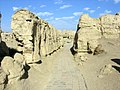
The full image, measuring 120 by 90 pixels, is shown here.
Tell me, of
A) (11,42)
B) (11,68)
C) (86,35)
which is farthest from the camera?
(86,35)

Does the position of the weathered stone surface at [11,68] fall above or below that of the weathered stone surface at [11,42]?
below

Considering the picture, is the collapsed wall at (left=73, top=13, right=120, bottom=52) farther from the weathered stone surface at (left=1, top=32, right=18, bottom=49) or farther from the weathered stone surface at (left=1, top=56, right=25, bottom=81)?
the weathered stone surface at (left=1, top=56, right=25, bottom=81)

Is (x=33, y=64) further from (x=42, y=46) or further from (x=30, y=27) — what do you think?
(x=42, y=46)

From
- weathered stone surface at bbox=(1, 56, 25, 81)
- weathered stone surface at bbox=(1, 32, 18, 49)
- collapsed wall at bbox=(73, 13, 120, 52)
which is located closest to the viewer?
weathered stone surface at bbox=(1, 56, 25, 81)

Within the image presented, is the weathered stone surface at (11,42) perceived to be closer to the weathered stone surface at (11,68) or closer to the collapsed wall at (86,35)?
the weathered stone surface at (11,68)

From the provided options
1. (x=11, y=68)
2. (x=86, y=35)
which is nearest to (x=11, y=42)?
(x=86, y=35)

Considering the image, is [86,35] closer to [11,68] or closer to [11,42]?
[11,42]

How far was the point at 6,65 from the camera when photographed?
9.58 meters

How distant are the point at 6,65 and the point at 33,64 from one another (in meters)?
5.26

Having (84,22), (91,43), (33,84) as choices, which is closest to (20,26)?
(33,84)

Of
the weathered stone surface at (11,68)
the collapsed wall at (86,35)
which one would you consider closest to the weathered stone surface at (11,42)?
the weathered stone surface at (11,68)

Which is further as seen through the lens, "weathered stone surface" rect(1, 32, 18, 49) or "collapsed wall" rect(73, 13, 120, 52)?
"collapsed wall" rect(73, 13, 120, 52)

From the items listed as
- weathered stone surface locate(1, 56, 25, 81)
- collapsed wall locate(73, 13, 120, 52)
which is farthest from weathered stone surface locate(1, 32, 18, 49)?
collapsed wall locate(73, 13, 120, 52)

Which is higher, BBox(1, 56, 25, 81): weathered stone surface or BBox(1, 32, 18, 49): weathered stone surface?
BBox(1, 32, 18, 49): weathered stone surface
